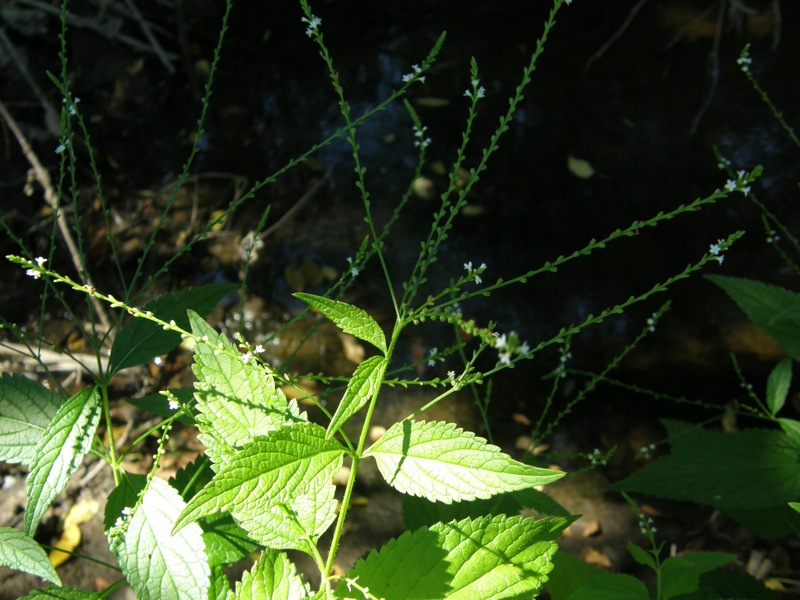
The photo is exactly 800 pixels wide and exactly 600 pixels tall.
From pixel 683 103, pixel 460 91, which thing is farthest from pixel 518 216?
pixel 683 103

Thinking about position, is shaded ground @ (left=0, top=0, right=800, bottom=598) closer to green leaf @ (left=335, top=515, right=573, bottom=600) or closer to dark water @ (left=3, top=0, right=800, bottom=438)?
dark water @ (left=3, top=0, right=800, bottom=438)

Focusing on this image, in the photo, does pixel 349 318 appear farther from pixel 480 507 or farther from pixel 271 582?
Result: pixel 480 507

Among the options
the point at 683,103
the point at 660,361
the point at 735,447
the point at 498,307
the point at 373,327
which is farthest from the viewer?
the point at 683,103

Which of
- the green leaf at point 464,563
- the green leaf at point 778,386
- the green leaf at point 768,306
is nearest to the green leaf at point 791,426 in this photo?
the green leaf at point 778,386

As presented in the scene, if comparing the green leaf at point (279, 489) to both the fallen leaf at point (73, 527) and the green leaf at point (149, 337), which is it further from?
the fallen leaf at point (73, 527)

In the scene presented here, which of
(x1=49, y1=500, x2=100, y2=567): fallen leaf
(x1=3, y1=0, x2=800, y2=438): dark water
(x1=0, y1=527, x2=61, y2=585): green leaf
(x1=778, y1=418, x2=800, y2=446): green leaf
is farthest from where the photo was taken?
(x1=3, y1=0, x2=800, y2=438): dark water

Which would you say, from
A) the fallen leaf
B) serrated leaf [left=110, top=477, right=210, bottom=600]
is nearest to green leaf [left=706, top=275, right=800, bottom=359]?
serrated leaf [left=110, top=477, right=210, bottom=600]

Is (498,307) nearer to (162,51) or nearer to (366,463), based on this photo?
(366,463)
